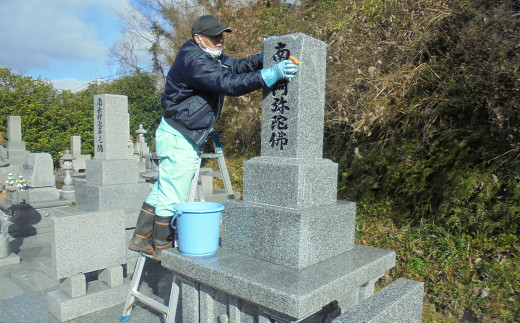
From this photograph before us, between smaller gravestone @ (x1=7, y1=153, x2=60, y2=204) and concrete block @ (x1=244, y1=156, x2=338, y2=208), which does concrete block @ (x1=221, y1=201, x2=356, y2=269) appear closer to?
concrete block @ (x1=244, y1=156, x2=338, y2=208)

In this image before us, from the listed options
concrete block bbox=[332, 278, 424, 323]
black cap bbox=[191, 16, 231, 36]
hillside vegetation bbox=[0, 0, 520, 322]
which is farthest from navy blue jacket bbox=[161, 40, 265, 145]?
hillside vegetation bbox=[0, 0, 520, 322]

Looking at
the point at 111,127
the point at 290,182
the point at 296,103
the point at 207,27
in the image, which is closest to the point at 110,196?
the point at 111,127

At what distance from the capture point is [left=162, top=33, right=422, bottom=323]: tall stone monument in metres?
2.24

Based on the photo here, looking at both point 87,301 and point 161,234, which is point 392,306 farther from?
point 87,301

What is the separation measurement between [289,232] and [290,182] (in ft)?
1.08

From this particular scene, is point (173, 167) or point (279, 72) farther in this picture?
point (173, 167)

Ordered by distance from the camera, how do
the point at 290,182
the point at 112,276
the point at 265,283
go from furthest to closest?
the point at 112,276, the point at 290,182, the point at 265,283

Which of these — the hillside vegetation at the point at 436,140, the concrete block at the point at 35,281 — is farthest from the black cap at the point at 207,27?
the concrete block at the point at 35,281

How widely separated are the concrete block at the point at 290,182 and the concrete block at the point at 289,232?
2.7 inches

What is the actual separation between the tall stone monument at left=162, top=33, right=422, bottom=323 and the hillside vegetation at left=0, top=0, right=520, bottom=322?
136 centimetres

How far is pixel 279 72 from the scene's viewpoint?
2.43 metres

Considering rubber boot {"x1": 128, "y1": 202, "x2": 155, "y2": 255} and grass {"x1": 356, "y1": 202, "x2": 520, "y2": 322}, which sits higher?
rubber boot {"x1": 128, "y1": 202, "x2": 155, "y2": 255}

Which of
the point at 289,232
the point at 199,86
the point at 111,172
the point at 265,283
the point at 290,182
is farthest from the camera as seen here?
the point at 111,172

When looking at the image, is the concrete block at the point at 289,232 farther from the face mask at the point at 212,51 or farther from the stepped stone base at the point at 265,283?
the face mask at the point at 212,51
